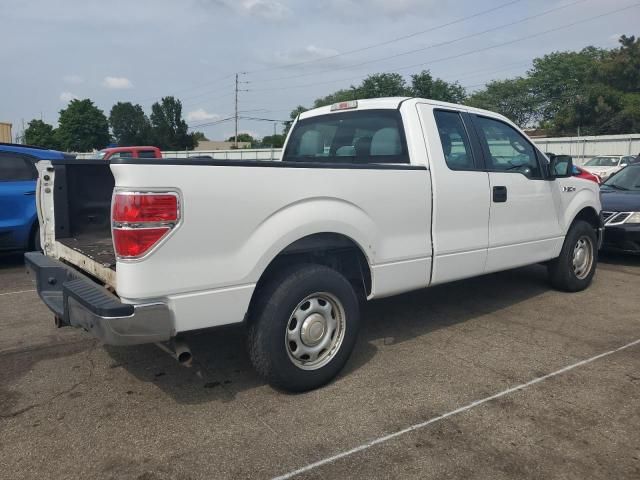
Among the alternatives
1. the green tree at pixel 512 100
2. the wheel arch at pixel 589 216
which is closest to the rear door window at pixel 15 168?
the wheel arch at pixel 589 216

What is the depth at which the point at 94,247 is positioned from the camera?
3922 mm

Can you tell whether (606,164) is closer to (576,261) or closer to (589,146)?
(589,146)

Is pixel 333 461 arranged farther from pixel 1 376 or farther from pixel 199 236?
pixel 1 376

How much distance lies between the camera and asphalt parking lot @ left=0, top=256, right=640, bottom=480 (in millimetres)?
2797

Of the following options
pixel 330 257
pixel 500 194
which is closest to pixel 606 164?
pixel 500 194

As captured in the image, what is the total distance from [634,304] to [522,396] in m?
2.92

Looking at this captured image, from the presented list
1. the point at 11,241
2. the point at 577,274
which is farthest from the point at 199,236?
the point at 11,241

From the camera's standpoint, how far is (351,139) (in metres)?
4.84

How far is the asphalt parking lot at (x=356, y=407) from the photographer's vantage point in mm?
2797

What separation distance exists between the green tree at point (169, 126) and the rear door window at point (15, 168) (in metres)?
67.2

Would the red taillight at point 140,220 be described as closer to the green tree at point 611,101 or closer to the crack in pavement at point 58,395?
the crack in pavement at point 58,395

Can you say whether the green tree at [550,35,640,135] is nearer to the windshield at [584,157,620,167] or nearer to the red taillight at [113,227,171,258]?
the windshield at [584,157,620,167]

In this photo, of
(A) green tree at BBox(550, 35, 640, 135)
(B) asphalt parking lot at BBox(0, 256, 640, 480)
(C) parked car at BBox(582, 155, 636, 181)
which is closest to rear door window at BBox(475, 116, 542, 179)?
(B) asphalt parking lot at BBox(0, 256, 640, 480)

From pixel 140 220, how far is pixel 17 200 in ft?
18.3
